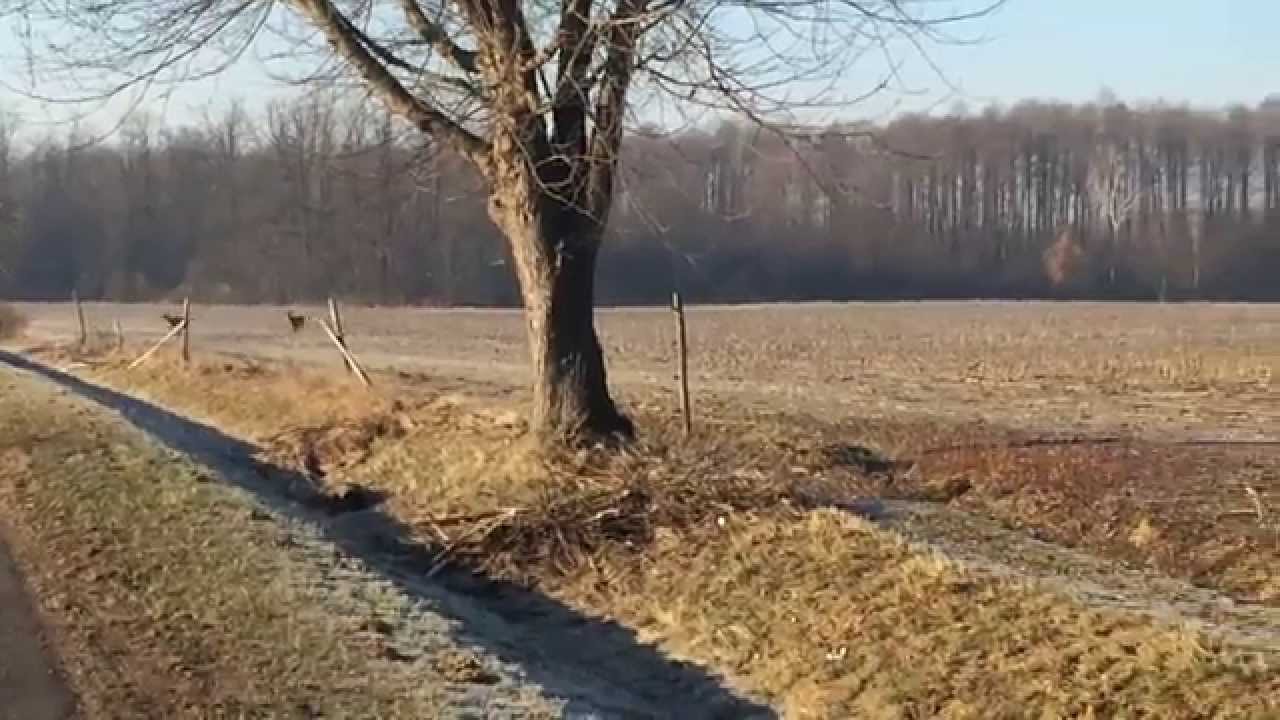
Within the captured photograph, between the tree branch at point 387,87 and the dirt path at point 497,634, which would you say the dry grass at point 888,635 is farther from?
the tree branch at point 387,87

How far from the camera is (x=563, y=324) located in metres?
17.6

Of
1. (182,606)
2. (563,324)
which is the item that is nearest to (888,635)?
(182,606)

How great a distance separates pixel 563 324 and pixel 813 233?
97.4 metres

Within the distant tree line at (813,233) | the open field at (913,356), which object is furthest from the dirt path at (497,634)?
the distant tree line at (813,233)

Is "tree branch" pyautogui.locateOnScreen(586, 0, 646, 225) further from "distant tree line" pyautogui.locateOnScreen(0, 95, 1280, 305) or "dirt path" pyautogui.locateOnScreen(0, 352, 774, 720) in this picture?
"distant tree line" pyautogui.locateOnScreen(0, 95, 1280, 305)

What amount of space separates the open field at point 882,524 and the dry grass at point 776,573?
24 millimetres

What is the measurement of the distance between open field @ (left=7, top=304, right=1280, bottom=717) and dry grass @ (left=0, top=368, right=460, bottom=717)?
205 centimetres

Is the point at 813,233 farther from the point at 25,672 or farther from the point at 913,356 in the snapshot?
the point at 25,672

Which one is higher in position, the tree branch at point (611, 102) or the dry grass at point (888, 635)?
the tree branch at point (611, 102)

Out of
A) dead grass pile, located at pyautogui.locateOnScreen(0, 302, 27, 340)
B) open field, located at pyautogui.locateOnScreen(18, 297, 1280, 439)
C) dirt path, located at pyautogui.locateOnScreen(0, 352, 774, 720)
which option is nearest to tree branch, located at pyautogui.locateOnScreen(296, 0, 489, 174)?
dirt path, located at pyautogui.locateOnScreen(0, 352, 774, 720)

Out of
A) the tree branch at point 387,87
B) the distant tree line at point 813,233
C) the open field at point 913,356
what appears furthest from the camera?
the distant tree line at point 813,233

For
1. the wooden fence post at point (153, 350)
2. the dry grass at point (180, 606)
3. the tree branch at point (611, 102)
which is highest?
the tree branch at point (611, 102)

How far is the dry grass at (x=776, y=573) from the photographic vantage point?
937cm

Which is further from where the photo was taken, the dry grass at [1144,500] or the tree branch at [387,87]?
the tree branch at [387,87]
